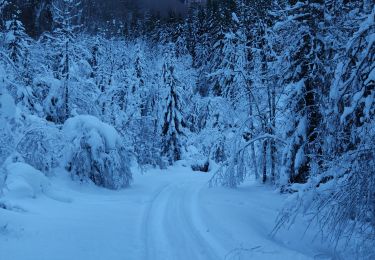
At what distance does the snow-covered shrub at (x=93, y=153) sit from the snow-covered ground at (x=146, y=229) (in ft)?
6.31

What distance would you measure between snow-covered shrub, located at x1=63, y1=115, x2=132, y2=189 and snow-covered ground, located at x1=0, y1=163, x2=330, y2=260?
6.31ft

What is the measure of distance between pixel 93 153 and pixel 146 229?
7107 millimetres

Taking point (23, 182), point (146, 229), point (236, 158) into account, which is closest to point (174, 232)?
point (146, 229)

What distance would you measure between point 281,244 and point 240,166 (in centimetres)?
768

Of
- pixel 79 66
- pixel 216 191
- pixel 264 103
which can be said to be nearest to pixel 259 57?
pixel 264 103

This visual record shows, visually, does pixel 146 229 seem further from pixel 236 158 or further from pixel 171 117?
pixel 171 117

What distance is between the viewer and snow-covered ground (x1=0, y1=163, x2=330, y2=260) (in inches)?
272

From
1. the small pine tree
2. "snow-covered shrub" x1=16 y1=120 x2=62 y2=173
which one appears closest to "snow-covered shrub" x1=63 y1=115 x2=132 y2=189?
"snow-covered shrub" x1=16 y1=120 x2=62 y2=173

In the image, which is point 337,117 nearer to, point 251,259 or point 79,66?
point 251,259

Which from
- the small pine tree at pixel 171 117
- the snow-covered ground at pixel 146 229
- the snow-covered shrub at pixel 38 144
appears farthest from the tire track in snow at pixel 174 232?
the small pine tree at pixel 171 117

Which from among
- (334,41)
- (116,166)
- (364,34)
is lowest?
(116,166)

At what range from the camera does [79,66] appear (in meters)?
21.9

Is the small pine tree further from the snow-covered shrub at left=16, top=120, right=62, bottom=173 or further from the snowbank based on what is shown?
the snowbank

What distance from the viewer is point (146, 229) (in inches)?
352
